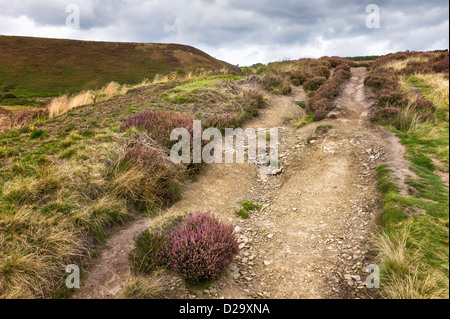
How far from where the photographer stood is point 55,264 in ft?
12.2

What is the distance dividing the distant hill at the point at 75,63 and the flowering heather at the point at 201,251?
71.1 ft

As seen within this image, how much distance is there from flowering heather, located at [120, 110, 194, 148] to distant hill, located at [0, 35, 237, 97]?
643 inches

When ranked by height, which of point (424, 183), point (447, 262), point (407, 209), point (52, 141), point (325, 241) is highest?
point (52, 141)

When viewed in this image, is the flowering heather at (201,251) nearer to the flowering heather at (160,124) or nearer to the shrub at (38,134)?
the flowering heather at (160,124)

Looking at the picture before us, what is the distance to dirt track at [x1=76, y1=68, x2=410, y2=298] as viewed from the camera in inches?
151

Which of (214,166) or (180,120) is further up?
(180,120)

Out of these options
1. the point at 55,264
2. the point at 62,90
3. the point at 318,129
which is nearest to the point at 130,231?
the point at 55,264

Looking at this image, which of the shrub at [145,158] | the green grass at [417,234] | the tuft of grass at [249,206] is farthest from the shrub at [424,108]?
the shrub at [145,158]

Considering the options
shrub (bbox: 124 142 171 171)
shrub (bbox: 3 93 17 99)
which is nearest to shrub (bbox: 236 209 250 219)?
shrub (bbox: 124 142 171 171)

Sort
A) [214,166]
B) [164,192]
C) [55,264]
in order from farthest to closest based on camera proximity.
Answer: [214,166] → [164,192] → [55,264]

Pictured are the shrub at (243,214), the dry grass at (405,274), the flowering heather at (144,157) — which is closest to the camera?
the dry grass at (405,274)

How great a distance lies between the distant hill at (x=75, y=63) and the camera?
1003 inches
